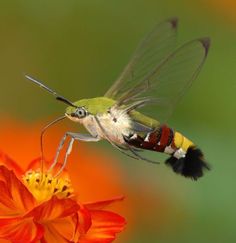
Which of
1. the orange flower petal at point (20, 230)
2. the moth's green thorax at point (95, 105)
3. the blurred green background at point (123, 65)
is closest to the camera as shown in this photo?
the orange flower petal at point (20, 230)

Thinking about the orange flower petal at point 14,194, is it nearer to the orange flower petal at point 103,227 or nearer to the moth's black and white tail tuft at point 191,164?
the orange flower petal at point 103,227

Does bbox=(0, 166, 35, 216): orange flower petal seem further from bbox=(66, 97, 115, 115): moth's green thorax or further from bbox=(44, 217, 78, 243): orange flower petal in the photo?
bbox=(66, 97, 115, 115): moth's green thorax

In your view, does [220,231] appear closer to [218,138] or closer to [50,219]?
[218,138]

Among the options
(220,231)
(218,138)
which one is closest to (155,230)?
(220,231)

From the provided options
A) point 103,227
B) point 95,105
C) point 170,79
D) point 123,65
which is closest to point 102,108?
point 95,105

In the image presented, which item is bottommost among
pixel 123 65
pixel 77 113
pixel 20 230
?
pixel 20 230

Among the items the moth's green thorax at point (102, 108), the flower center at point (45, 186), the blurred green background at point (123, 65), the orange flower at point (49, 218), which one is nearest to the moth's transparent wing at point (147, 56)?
the moth's green thorax at point (102, 108)

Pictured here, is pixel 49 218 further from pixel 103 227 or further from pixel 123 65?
pixel 123 65
